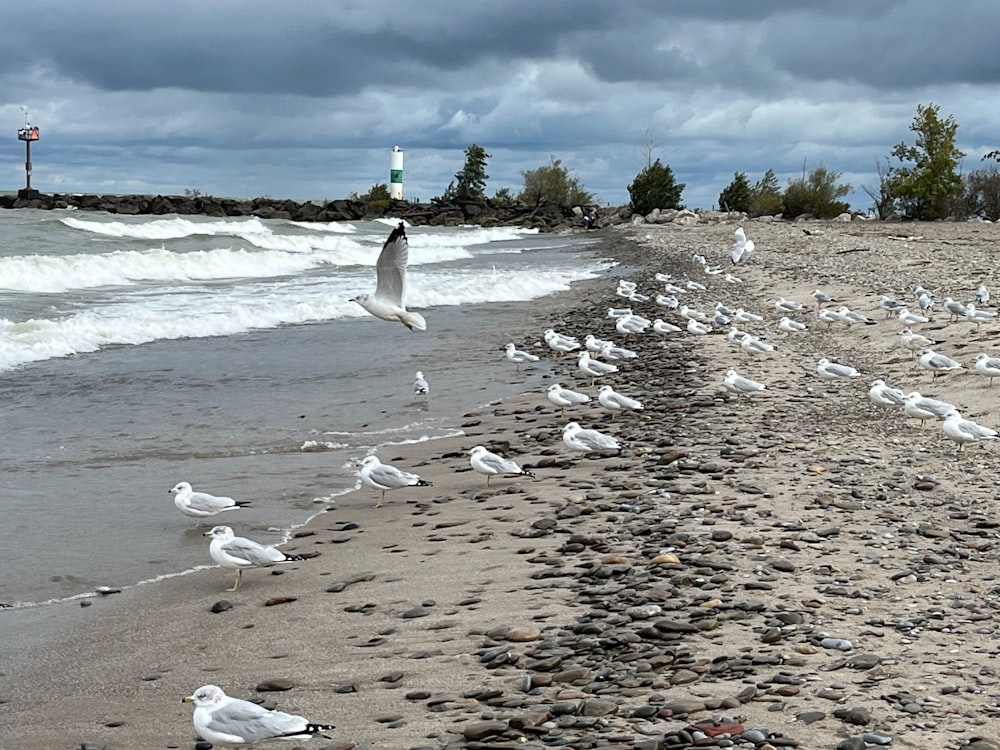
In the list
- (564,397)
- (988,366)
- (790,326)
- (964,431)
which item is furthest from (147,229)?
(964,431)

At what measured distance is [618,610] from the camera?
16.4ft

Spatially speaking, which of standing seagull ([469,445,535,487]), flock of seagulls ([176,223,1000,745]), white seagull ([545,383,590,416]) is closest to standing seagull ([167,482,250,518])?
flock of seagulls ([176,223,1000,745])

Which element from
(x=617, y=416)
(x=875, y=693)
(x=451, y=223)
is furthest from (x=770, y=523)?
(x=451, y=223)

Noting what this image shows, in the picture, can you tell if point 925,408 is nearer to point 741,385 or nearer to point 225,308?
point 741,385

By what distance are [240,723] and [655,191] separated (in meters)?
76.8

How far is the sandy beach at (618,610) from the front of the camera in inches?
156

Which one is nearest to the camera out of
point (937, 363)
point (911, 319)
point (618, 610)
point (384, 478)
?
point (618, 610)

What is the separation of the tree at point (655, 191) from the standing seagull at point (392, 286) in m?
Answer: 67.2

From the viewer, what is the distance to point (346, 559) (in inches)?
262

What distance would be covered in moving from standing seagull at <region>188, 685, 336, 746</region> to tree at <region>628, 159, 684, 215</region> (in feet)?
249

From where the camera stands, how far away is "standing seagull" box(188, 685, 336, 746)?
3.98 m

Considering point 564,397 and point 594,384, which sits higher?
point 564,397

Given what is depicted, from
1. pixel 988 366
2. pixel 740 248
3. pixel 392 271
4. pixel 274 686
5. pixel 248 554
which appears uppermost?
pixel 740 248

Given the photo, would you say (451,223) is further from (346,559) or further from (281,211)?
(346,559)
